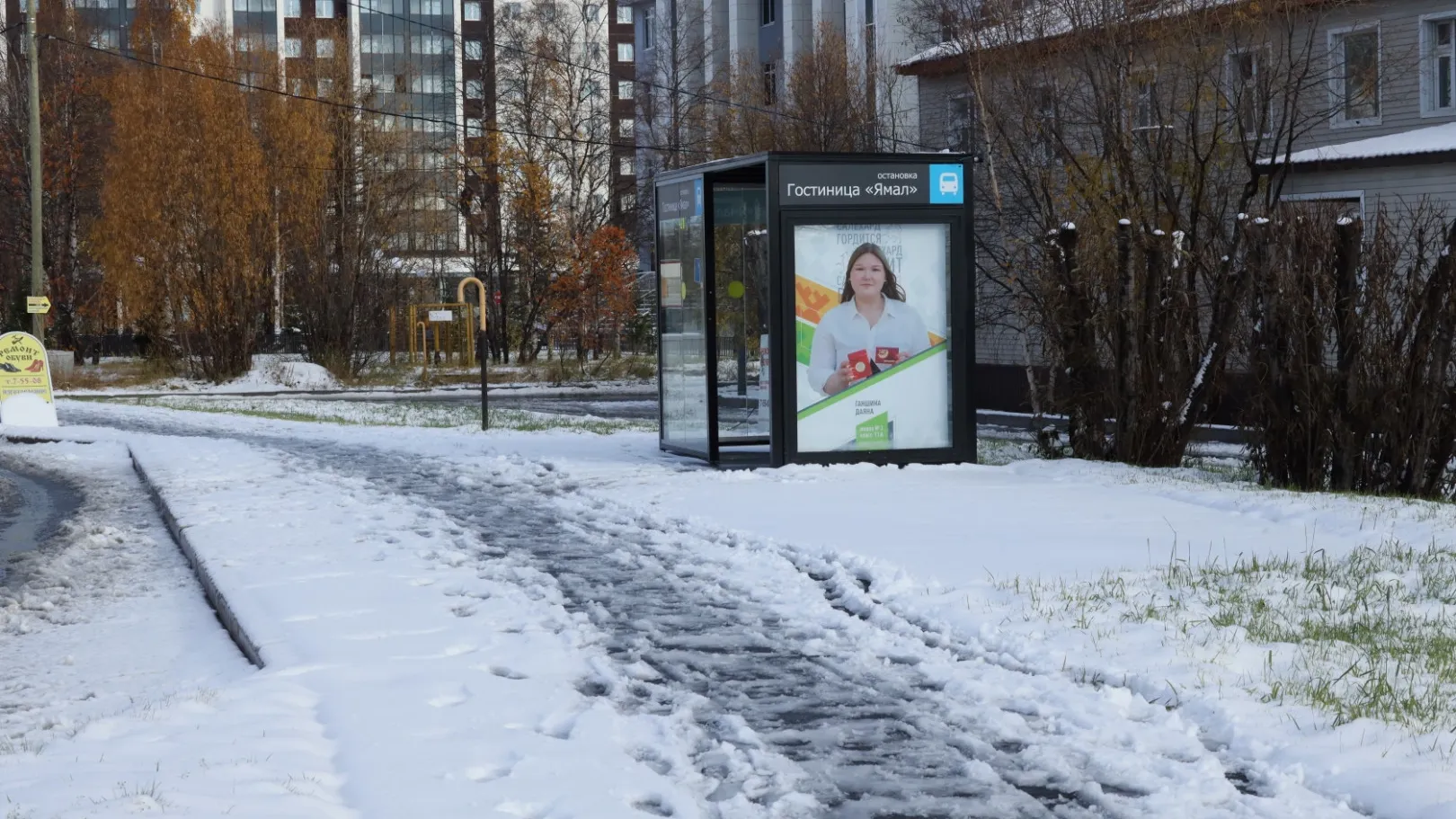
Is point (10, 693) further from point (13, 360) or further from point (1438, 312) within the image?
point (13, 360)

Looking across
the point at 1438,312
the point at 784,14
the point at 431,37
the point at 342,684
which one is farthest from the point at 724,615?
the point at 431,37

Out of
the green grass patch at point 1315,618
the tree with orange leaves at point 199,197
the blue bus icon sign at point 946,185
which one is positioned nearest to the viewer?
the green grass patch at point 1315,618

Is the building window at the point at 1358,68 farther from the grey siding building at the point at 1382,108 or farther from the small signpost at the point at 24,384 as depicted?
the small signpost at the point at 24,384

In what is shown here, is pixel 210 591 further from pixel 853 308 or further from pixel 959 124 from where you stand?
pixel 959 124

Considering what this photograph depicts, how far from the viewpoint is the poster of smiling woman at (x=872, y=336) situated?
15258 mm

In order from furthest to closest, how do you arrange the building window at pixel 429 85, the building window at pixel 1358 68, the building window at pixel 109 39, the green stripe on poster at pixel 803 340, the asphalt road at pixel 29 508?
the building window at pixel 429 85
the building window at pixel 109 39
the building window at pixel 1358 68
the green stripe on poster at pixel 803 340
the asphalt road at pixel 29 508

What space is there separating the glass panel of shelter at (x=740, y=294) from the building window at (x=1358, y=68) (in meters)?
17.5

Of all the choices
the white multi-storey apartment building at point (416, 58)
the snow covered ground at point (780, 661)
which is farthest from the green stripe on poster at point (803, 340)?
the white multi-storey apartment building at point (416, 58)

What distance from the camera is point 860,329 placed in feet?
50.5

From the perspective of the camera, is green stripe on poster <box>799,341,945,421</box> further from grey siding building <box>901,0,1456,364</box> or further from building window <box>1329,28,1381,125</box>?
building window <box>1329,28,1381,125</box>

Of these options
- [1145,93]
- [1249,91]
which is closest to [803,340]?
[1249,91]

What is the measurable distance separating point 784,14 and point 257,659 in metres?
57.8

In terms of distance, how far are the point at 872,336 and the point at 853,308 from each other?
30cm

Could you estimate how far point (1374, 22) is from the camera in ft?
99.6
